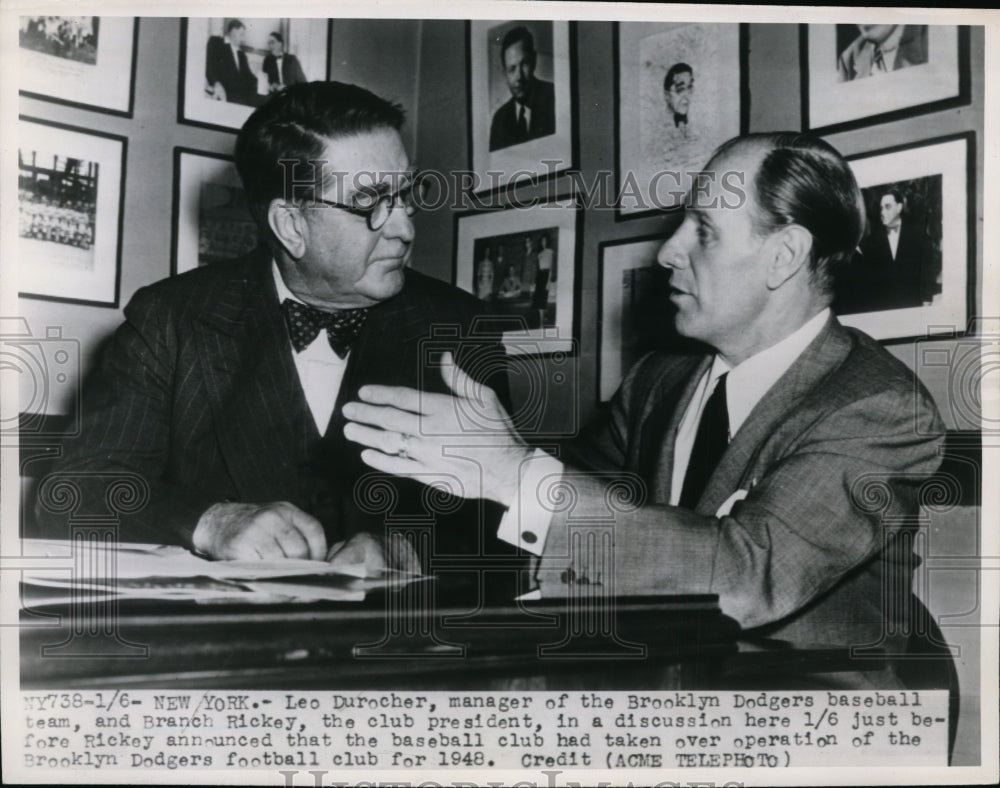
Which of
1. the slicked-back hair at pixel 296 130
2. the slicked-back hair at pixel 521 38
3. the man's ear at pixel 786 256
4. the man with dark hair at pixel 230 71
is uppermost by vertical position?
the slicked-back hair at pixel 521 38

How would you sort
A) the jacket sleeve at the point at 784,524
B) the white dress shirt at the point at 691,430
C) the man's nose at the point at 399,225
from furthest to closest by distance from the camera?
the man's nose at the point at 399,225, the white dress shirt at the point at 691,430, the jacket sleeve at the point at 784,524

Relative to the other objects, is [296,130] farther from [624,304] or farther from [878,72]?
[878,72]

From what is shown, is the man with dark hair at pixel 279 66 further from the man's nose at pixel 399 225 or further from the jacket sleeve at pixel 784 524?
the jacket sleeve at pixel 784 524

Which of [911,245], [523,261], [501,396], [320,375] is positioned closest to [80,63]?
[320,375]

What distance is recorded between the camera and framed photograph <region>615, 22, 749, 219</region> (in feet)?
7.37

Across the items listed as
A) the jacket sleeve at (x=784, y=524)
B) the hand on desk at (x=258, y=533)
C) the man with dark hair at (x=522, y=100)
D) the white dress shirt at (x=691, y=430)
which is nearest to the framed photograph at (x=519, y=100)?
→ the man with dark hair at (x=522, y=100)

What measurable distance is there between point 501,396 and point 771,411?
23.4 inches

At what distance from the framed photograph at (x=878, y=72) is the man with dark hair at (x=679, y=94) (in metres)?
0.26

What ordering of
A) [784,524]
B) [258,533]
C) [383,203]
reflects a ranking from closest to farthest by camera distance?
1. [784,524]
2. [258,533]
3. [383,203]

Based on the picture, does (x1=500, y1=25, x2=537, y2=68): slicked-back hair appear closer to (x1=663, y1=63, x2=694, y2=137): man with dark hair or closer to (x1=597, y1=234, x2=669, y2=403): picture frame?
(x1=663, y1=63, x2=694, y2=137): man with dark hair

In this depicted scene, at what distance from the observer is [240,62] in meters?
2.29

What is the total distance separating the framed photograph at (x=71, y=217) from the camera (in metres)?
2.23

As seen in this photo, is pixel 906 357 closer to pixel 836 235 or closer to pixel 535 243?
pixel 836 235

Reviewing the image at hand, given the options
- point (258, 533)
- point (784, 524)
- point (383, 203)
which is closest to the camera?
point (784, 524)
